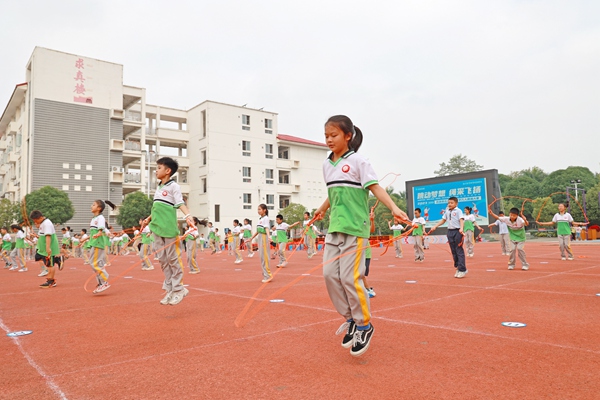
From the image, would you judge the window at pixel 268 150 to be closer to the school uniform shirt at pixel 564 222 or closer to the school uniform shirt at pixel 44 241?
the school uniform shirt at pixel 564 222

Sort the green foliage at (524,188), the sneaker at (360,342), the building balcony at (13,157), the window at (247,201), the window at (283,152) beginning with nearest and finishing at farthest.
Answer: the sneaker at (360,342) < the building balcony at (13,157) < the window at (247,201) < the window at (283,152) < the green foliage at (524,188)

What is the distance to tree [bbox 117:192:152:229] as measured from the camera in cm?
3566

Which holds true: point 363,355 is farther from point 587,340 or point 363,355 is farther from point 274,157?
point 274,157

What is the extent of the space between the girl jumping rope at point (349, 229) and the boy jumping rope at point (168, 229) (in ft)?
10.4

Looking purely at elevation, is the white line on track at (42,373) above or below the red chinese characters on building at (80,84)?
below

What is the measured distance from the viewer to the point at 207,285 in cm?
966

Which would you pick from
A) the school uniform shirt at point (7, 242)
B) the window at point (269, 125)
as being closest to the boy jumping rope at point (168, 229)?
the school uniform shirt at point (7, 242)

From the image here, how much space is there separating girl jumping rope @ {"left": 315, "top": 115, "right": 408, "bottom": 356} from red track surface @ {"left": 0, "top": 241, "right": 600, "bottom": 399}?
0.30 metres

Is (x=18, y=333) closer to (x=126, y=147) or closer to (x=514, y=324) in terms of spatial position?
(x=514, y=324)

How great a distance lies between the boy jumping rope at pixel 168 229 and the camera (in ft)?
21.3

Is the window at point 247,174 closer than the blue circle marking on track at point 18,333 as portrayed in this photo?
No

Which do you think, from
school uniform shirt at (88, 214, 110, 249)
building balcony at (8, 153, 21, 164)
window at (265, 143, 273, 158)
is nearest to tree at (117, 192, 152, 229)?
building balcony at (8, 153, 21, 164)

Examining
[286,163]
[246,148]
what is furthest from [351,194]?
[286,163]

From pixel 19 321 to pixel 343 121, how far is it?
5.08m
